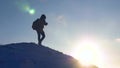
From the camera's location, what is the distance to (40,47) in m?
31.4

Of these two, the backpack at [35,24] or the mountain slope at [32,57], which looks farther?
the backpack at [35,24]

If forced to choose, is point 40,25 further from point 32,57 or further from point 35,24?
point 32,57

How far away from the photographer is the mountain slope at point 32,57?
25.8 m

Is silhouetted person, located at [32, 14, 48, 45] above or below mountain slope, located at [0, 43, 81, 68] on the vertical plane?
above

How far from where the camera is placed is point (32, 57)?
27391mm

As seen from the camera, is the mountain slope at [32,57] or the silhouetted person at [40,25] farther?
the silhouetted person at [40,25]

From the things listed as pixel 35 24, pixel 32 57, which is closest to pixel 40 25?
pixel 35 24

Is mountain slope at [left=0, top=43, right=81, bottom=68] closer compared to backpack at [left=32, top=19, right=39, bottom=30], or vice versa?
mountain slope at [left=0, top=43, right=81, bottom=68]

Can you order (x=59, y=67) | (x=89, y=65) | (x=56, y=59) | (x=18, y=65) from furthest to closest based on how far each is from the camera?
(x=89, y=65), (x=56, y=59), (x=59, y=67), (x=18, y=65)

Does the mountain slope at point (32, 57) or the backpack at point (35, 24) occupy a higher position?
the backpack at point (35, 24)

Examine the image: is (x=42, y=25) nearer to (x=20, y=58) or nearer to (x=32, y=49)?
(x=32, y=49)

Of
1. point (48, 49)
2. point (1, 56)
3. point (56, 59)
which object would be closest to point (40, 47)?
point (48, 49)

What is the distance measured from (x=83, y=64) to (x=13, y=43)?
8.03m

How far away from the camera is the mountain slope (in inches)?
1017
